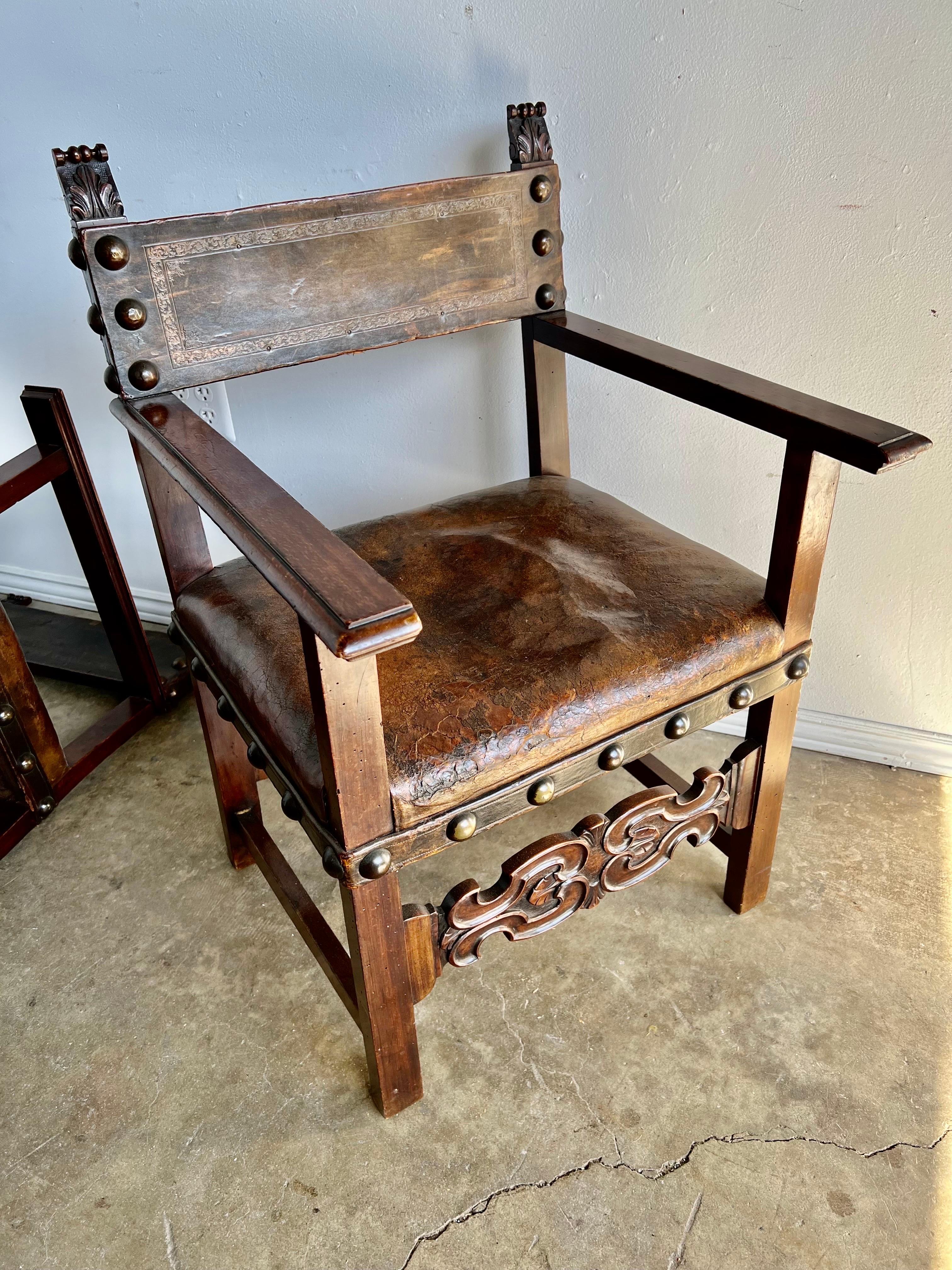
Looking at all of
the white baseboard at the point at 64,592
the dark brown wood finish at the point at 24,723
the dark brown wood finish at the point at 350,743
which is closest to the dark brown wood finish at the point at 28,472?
the dark brown wood finish at the point at 24,723

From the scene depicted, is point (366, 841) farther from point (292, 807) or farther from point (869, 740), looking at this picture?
point (869, 740)

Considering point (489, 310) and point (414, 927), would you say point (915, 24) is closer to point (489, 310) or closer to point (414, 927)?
point (489, 310)

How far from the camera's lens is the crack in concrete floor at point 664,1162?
1065 mm

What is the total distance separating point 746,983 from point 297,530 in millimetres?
888

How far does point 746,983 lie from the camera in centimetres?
129

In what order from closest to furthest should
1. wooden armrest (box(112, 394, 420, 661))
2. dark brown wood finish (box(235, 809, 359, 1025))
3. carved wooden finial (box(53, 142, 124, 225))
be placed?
1. wooden armrest (box(112, 394, 420, 661))
2. carved wooden finial (box(53, 142, 124, 225))
3. dark brown wood finish (box(235, 809, 359, 1025))

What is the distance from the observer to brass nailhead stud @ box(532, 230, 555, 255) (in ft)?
4.25

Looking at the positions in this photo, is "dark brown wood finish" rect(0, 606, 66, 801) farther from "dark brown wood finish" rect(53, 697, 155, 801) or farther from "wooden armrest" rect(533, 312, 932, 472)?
"wooden armrest" rect(533, 312, 932, 472)

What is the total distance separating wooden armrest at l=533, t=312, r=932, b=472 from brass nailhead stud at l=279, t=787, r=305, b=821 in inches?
24.5

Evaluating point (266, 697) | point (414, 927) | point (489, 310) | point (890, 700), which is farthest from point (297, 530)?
point (890, 700)

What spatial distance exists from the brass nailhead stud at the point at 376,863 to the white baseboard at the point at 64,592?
1294mm

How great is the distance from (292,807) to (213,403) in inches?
35.8

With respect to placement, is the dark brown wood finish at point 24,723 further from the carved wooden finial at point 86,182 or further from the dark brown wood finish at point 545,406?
the dark brown wood finish at point 545,406

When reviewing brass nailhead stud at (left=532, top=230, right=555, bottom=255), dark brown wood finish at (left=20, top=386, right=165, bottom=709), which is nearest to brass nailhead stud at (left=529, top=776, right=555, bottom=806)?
brass nailhead stud at (left=532, top=230, right=555, bottom=255)
